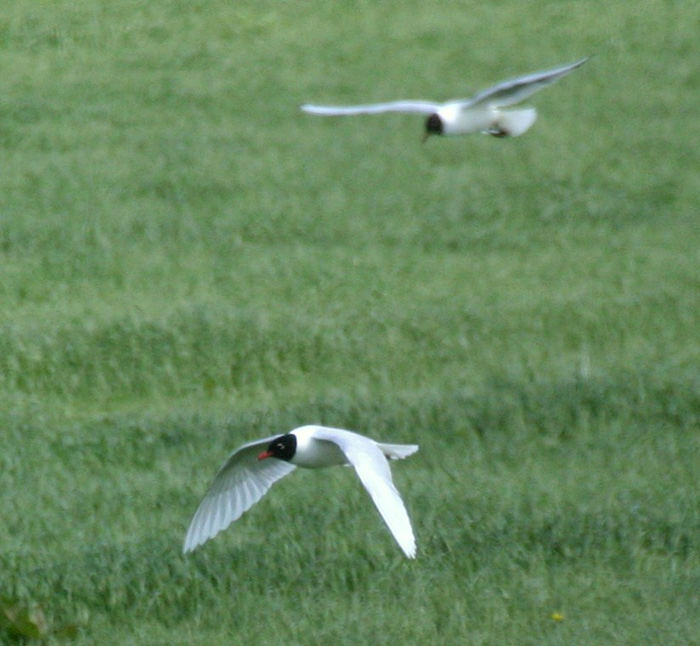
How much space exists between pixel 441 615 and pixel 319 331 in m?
3.69

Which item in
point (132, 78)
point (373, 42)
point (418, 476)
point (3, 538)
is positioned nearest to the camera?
point (3, 538)

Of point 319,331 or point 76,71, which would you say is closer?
point 319,331

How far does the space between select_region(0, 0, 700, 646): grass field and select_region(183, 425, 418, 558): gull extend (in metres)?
0.37

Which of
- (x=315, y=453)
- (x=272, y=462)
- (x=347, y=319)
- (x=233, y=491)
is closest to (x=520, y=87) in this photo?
(x=315, y=453)

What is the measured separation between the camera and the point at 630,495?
298 inches

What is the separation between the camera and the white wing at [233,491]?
639 centimetres

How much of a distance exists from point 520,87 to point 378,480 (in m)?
1.76

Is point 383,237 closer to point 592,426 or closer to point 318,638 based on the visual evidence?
point 592,426

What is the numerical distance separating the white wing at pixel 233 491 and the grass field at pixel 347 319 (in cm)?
35

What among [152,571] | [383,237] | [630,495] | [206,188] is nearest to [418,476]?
[630,495]

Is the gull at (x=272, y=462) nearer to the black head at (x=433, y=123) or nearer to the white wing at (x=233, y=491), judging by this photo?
the white wing at (x=233, y=491)

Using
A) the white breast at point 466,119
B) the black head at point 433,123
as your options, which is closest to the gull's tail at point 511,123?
the white breast at point 466,119

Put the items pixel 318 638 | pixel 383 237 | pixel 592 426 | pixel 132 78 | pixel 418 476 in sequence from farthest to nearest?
pixel 132 78 < pixel 383 237 < pixel 592 426 < pixel 418 476 < pixel 318 638

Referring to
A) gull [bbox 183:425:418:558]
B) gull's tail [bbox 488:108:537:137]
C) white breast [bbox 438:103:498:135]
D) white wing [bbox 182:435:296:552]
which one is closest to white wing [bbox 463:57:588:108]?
white breast [bbox 438:103:498:135]
